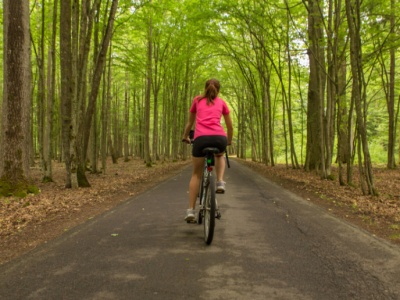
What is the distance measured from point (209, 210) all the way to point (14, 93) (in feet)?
20.9

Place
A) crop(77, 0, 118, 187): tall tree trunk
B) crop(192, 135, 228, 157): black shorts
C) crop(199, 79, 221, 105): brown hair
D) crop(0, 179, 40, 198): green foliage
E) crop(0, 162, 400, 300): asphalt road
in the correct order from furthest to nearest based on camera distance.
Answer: crop(77, 0, 118, 187): tall tree trunk
crop(0, 179, 40, 198): green foliage
crop(199, 79, 221, 105): brown hair
crop(192, 135, 228, 157): black shorts
crop(0, 162, 400, 300): asphalt road

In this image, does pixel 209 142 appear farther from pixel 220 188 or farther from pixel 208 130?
pixel 220 188

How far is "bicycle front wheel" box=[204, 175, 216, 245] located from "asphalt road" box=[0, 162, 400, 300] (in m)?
0.16

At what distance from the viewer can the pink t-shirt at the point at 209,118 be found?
168 inches

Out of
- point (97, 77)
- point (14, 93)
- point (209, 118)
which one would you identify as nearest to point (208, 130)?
point (209, 118)

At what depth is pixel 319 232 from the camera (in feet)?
15.6

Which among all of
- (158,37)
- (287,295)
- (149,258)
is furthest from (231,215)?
(158,37)

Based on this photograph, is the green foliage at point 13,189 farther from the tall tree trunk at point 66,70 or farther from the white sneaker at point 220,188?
the white sneaker at point 220,188

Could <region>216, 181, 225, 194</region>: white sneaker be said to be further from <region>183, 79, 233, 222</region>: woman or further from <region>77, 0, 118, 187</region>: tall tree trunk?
<region>77, 0, 118, 187</region>: tall tree trunk

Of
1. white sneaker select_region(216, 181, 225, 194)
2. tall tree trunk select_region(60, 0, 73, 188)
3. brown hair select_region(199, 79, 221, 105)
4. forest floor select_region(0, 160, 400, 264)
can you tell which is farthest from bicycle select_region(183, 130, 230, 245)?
tall tree trunk select_region(60, 0, 73, 188)

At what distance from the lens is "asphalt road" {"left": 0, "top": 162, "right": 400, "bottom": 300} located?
2.78 metres

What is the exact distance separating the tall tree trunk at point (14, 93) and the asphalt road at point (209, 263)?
3.63 m

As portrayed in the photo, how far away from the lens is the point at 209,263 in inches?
135

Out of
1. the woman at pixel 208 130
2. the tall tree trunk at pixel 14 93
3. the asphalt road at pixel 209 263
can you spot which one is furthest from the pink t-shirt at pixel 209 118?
the tall tree trunk at pixel 14 93
